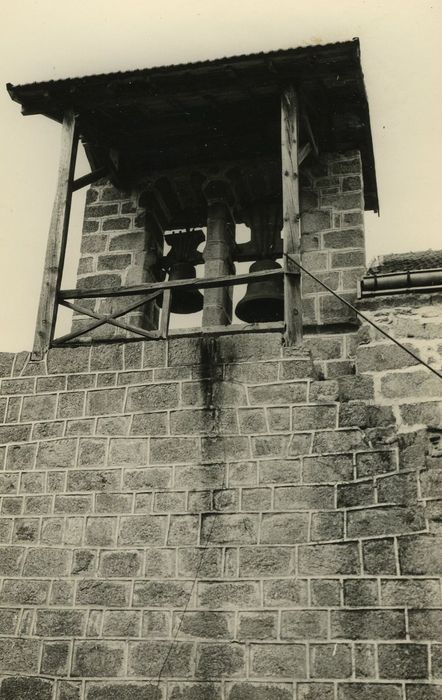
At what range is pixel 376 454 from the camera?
522 cm

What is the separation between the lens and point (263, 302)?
22.3 feet

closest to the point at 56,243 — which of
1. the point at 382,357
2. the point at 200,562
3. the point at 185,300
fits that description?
the point at 185,300

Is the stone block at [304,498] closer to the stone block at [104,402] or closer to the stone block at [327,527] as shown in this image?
the stone block at [327,527]

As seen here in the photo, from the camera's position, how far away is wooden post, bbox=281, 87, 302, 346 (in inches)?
229

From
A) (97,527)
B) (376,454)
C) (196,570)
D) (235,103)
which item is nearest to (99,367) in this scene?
(97,527)

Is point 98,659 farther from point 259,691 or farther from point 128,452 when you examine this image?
point 128,452

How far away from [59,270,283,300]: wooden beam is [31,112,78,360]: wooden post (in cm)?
12

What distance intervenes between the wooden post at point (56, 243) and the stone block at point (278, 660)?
2.58m

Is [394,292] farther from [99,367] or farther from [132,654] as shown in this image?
[132,654]

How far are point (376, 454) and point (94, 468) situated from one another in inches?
71.8

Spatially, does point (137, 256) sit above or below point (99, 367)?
above

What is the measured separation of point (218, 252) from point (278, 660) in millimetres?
3625

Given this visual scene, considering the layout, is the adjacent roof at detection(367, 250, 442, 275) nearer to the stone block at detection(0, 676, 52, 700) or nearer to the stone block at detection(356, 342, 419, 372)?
the stone block at detection(356, 342, 419, 372)

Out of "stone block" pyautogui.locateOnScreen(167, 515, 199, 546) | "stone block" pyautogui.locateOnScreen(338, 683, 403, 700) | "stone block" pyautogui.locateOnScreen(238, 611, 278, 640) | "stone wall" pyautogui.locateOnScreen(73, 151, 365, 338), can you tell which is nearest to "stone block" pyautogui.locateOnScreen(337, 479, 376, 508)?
"stone block" pyautogui.locateOnScreen(238, 611, 278, 640)
